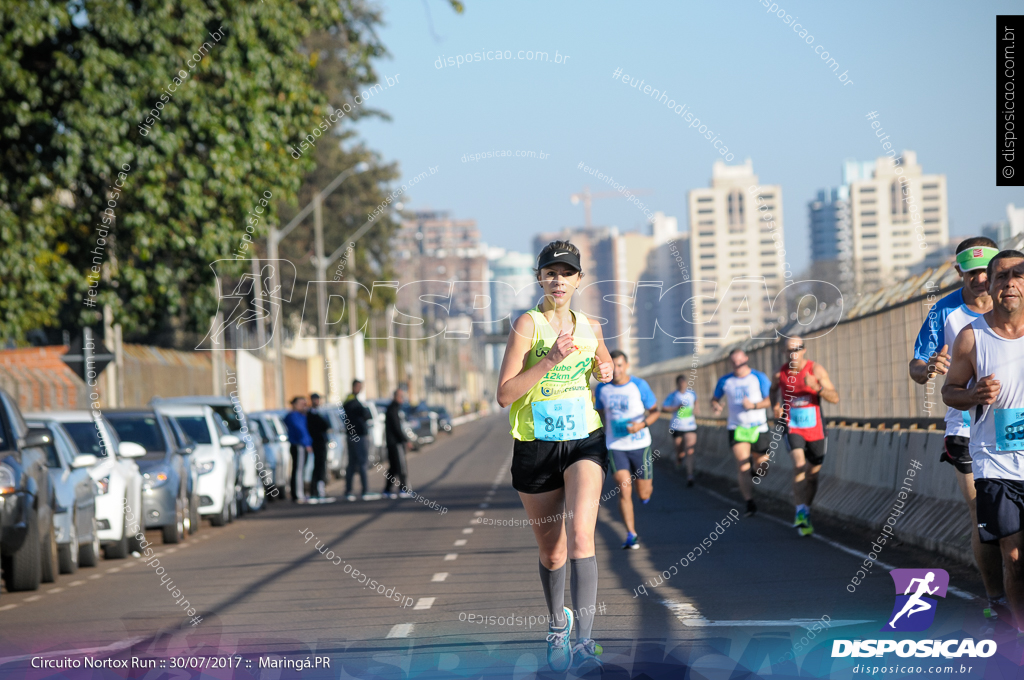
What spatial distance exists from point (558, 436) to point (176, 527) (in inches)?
468

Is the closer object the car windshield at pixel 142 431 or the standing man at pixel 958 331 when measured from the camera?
the standing man at pixel 958 331

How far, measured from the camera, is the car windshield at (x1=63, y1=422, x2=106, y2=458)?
16.8 meters

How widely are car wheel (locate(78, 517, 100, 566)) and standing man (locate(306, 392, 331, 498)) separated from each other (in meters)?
9.50

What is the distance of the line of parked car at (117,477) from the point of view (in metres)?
13.0

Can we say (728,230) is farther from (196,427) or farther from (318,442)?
(196,427)

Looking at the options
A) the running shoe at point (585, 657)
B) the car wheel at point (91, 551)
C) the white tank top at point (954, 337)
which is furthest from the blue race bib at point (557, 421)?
the car wheel at point (91, 551)

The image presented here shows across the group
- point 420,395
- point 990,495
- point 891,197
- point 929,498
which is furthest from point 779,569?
point 420,395

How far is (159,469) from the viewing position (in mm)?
17953

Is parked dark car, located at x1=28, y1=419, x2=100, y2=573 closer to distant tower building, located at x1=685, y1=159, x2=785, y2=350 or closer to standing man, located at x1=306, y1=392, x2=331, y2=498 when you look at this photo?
standing man, located at x1=306, y1=392, x2=331, y2=498

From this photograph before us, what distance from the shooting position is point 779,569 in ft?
39.1

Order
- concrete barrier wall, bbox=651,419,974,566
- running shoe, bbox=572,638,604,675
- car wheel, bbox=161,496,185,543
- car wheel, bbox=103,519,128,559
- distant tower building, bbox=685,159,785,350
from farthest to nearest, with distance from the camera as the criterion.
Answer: distant tower building, bbox=685,159,785,350 → car wheel, bbox=161,496,185,543 → car wheel, bbox=103,519,128,559 → concrete barrier wall, bbox=651,419,974,566 → running shoe, bbox=572,638,604,675

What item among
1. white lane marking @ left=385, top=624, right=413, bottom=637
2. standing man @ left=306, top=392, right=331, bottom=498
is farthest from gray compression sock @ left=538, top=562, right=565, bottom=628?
standing man @ left=306, top=392, right=331, bottom=498

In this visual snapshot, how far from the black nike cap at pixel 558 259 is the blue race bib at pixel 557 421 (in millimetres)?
663

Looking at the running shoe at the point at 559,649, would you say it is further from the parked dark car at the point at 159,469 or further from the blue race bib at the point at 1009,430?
the parked dark car at the point at 159,469
